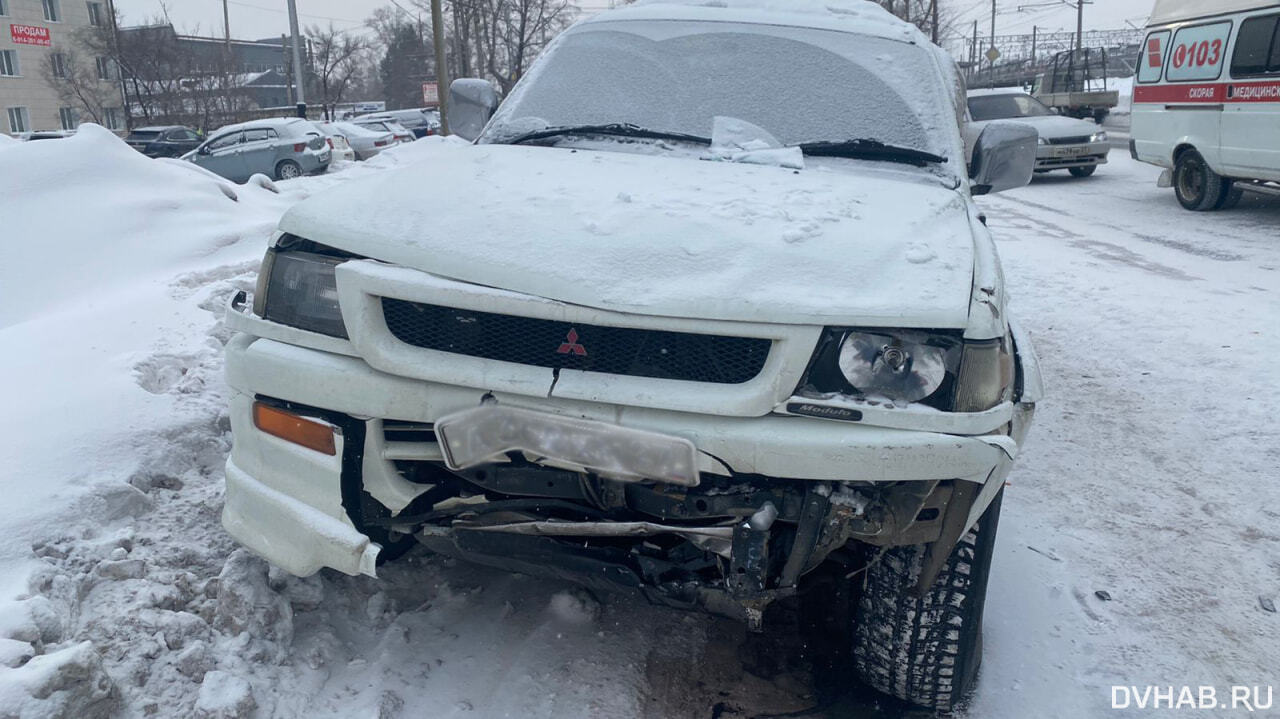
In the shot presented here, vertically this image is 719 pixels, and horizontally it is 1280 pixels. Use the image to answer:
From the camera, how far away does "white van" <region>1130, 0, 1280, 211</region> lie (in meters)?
10.1

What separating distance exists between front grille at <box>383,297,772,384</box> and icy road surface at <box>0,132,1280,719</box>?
988mm

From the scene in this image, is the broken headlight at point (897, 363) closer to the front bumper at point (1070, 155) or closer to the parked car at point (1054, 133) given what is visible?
the parked car at point (1054, 133)

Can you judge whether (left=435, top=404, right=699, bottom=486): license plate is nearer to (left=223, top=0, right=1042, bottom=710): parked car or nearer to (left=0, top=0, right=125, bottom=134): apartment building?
(left=223, top=0, right=1042, bottom=710): parked car

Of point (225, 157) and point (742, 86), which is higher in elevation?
point (742, 86)

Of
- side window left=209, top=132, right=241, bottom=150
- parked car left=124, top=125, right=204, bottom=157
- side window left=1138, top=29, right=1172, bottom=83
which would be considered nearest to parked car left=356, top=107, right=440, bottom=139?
parked car left=124, top=125, right=204, bottom=157

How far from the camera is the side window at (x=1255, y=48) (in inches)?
393

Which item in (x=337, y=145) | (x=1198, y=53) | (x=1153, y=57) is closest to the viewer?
(x=1198, y=53)

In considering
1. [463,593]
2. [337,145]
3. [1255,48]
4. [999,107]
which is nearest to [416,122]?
[337,145]

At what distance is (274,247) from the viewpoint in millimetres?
2619

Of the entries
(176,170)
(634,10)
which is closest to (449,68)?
(176,170)

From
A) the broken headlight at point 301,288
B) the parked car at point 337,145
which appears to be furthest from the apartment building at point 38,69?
the broken headlight at point 301,288

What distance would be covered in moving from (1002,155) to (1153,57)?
34.6 ft

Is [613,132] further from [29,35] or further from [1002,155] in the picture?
[29,35]

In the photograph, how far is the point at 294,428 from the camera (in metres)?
2.48
